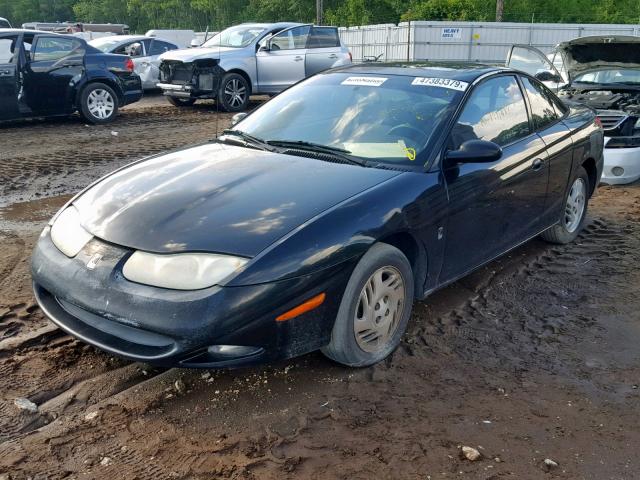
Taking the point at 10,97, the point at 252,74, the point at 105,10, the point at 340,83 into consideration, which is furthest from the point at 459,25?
the point at 105,10

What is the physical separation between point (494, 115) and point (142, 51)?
43.1ft

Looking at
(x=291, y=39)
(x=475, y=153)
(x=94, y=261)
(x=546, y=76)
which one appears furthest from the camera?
(x=291, y=39)

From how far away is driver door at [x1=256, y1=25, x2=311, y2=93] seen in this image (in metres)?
13.6

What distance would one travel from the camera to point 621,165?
714 cm

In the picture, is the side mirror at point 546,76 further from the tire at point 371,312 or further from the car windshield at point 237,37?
the car windshield at point 237,37

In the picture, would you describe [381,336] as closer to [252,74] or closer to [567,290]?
[567,290]

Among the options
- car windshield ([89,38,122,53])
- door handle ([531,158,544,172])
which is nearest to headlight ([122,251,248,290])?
door handle ([531,158,544,172])

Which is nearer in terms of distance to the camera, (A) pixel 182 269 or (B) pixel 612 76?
(A) pixel 182 269

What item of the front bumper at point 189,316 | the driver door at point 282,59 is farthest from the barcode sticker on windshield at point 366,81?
the driver door at point 282,59

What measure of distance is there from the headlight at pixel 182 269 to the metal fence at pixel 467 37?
23574mm

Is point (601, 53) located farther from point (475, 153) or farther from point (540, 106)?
point (475, 153)

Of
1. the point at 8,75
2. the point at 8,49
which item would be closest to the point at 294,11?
the point at 8,49

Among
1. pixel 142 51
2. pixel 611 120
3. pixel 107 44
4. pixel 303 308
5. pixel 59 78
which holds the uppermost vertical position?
pixel 107 44

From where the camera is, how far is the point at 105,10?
6084cm
